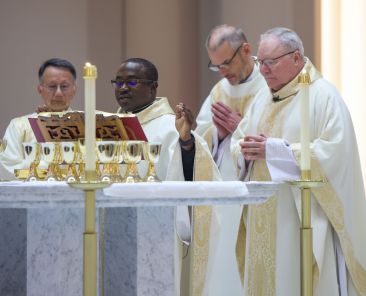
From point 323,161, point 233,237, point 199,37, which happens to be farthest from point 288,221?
point 199,37

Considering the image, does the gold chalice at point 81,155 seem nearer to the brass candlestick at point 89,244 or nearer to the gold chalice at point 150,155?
the gold chalice at point 150,155

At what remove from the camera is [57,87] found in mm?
6145

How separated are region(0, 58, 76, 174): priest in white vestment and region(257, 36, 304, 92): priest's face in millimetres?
1470

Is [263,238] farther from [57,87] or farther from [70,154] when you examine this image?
[57,87]

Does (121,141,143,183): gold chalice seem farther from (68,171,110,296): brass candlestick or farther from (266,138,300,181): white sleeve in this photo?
(266,138,300,181): white sleeve

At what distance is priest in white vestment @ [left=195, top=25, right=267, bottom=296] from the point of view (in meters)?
5.77

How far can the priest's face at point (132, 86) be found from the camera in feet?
18.2

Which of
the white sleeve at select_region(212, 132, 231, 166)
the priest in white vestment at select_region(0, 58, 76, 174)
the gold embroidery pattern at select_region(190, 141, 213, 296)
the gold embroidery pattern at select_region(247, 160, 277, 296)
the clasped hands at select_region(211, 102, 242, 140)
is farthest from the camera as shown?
the priest in white vestment at select_region(0, 58, 76, 174)

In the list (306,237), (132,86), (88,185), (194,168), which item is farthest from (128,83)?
(88,185)

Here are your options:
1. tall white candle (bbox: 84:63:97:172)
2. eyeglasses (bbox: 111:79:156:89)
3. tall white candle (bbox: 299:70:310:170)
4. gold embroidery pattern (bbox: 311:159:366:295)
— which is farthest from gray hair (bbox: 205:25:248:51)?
tall white candle (bbox: 84:63:97:172)

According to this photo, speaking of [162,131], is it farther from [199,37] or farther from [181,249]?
[199,37]

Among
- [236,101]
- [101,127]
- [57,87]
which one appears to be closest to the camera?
[101,127]

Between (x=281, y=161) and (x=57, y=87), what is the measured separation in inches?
71.7

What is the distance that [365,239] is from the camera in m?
5.05
